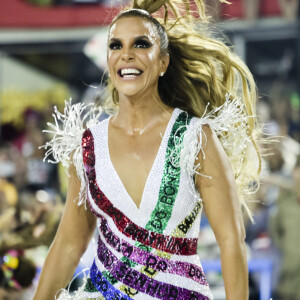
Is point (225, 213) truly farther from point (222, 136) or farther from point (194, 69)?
point (194, 69)

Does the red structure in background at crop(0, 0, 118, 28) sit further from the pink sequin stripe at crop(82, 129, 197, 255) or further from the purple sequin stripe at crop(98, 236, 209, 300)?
the purple sequin stripe at crop(98, 236, 209, 300)

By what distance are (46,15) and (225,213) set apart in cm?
558

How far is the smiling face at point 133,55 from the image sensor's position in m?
2.20

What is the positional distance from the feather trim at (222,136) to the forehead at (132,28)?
34 cm

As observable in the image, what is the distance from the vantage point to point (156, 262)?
2.15 meters

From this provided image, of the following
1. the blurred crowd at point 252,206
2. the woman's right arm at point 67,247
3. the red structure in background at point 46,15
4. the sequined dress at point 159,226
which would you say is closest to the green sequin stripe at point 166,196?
the sequined dress at point 159,226

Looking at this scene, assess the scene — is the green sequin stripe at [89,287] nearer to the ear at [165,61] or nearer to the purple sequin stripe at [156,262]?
the purple sequin stripe at [156,262]

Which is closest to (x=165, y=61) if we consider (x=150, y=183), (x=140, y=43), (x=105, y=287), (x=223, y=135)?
(x=140, y=43)

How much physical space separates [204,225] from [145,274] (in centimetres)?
301

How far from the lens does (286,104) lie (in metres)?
6.16

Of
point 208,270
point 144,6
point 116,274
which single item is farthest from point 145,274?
point 208,270

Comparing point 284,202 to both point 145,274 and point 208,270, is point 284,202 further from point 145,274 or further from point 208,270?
point 145,274

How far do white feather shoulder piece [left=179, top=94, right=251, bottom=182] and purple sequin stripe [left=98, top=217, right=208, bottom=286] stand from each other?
11.8 inches

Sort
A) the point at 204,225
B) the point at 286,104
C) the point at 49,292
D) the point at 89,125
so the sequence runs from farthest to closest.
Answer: the point at 286,104, the point at 204,225, the point at 89,125, the point at 49,292
